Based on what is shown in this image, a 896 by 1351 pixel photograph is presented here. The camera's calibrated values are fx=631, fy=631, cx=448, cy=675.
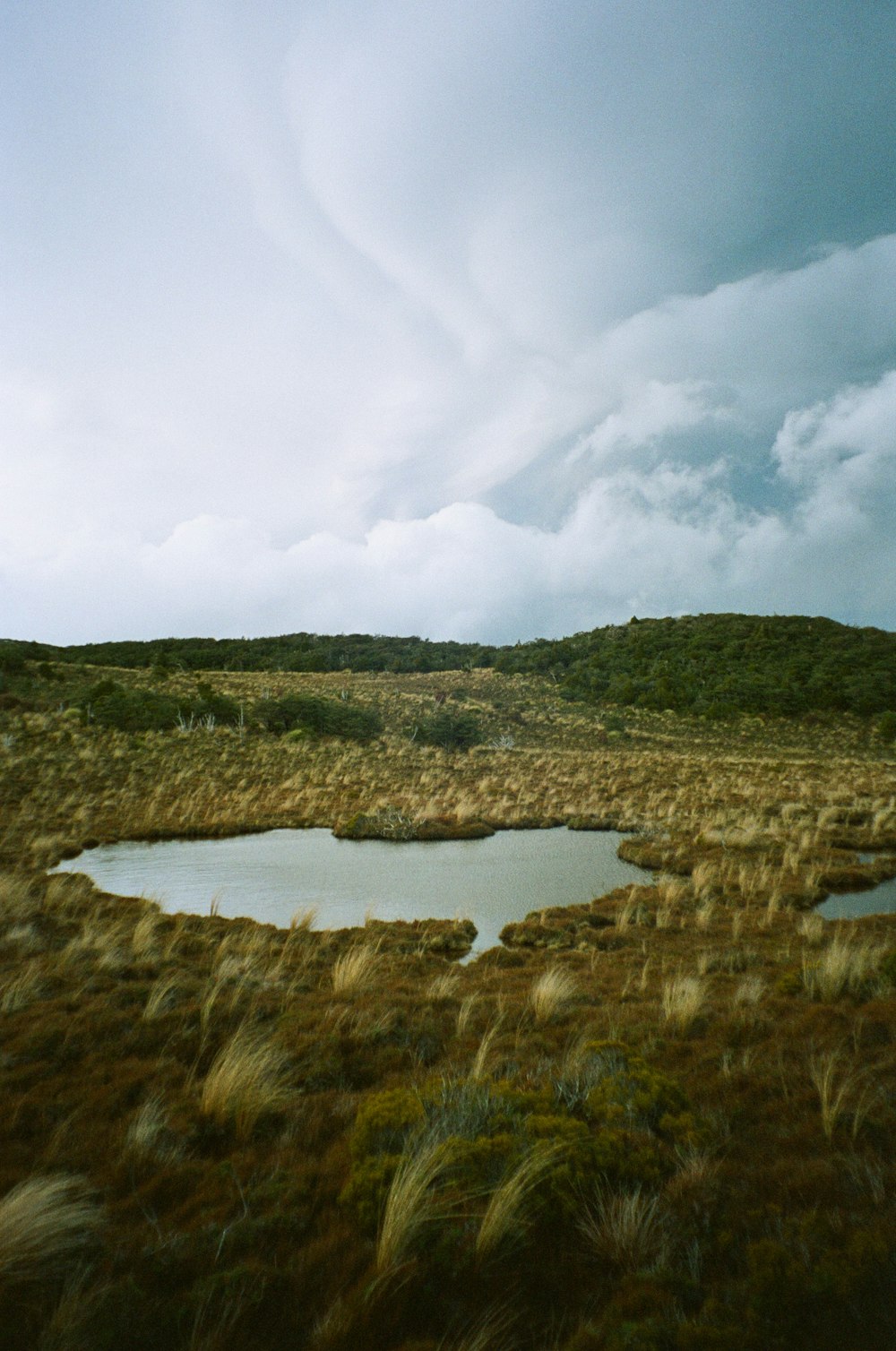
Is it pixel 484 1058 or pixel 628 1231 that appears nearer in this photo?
pixel 628 1231

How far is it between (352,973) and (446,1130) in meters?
3.68

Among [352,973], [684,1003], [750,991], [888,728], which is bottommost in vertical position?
[352,973]

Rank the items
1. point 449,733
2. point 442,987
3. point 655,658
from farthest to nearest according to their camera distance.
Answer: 1. point 655,658
2. point 449,733
3. point 442,987

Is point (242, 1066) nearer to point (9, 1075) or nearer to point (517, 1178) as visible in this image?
point (9, 1075)

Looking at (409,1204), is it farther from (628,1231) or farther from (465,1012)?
(465,1012)

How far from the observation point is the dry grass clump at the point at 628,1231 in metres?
3.07

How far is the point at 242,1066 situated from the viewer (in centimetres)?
449

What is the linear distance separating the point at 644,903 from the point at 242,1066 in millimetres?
8530

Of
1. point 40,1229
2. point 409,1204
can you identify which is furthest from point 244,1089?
point 409,1204

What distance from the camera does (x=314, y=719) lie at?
36.3 m

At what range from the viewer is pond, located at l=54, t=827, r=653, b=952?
11.6 m

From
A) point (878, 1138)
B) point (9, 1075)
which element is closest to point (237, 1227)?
point (9, 1075)

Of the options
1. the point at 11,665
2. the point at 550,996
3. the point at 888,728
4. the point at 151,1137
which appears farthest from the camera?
the point at 888,728

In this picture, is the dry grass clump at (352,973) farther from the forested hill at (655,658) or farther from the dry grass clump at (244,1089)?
the forested hill at (655,658)
